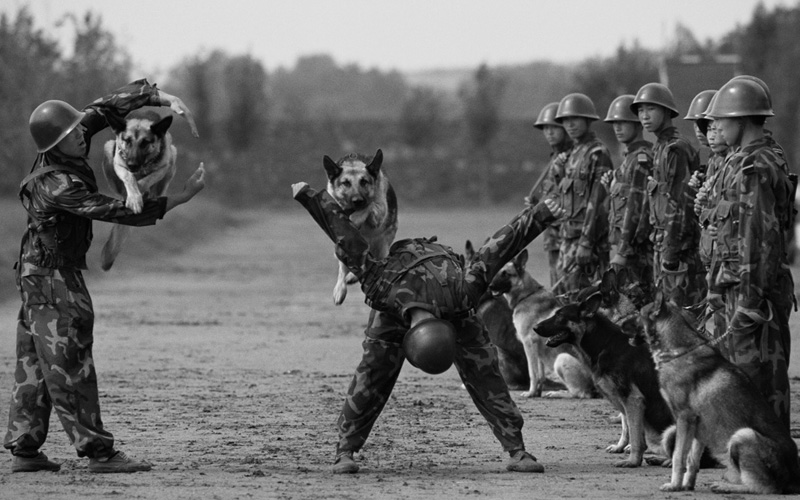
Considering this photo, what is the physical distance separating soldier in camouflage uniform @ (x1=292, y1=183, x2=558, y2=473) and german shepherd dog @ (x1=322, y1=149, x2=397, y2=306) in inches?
24.1

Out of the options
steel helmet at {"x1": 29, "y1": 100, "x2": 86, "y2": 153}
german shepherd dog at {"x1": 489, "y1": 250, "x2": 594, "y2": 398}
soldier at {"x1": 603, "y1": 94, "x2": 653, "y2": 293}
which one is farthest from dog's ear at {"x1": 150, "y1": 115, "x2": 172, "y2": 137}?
soldier at {"x1": 603, "y1": 94, "x2": 653, "y2": 293}

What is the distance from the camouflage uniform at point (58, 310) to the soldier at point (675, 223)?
507cm

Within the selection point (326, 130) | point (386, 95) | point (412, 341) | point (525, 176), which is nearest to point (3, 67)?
point (412, 341)

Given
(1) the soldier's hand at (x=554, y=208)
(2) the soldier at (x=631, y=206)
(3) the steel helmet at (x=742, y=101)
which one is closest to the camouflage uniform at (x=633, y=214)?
(2) the soldier at (x=631, y=206)

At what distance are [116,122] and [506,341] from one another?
5194 mm

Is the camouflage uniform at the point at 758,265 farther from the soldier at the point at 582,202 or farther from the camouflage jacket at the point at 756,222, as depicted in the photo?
the soldier at the point at 582,202

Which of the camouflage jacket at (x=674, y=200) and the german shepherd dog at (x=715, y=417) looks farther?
the camouflage jacket at (x=674, y=200)

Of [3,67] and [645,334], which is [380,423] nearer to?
[645,334]

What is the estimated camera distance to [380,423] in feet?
34.4

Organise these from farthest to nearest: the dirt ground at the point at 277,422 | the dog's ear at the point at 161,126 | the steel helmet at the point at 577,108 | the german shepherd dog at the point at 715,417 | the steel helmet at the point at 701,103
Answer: the steel helmet at the point at 577,108 < the steel helmet at the point at 701,103 < the dog's ear at the point at 161,126 < the dirt ground at the point at 277,422 < the german shepherd dog at the point at 715,417

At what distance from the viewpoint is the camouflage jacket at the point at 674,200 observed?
11367 mm

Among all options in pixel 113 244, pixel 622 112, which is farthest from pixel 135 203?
pixel 622 112

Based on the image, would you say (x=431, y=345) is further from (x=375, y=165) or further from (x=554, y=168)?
(x=554, y=168)

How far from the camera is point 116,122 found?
8.98m
